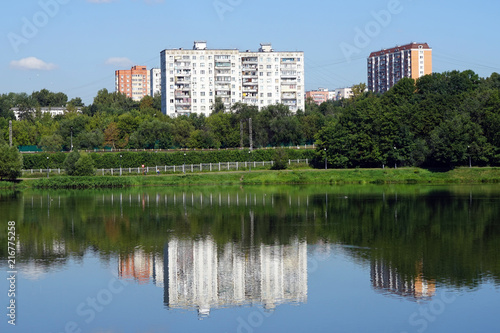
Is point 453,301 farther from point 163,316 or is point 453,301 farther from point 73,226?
point 73,226

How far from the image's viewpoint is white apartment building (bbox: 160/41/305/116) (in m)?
117

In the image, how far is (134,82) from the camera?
196250 millimetres

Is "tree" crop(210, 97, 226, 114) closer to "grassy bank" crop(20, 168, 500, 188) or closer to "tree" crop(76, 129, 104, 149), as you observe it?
"tree" crop(76, 129, 104, 149)

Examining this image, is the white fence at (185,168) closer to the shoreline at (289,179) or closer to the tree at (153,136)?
the shoreline at (289,179)

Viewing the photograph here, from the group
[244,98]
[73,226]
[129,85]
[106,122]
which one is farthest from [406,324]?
[129,85]

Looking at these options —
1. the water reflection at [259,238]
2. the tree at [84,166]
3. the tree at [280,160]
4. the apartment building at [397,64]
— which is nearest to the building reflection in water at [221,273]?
the water reflection at [259,238]

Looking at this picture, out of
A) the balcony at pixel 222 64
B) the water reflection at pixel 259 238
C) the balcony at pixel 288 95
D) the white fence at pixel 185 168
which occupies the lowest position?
the water reflection at pixel 259 238

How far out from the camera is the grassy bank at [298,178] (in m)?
63.0

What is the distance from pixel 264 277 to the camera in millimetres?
22016

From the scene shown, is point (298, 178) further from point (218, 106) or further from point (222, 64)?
point (222, 64)

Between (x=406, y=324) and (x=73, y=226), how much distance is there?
74.8ft

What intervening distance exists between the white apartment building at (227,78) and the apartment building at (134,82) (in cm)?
7660

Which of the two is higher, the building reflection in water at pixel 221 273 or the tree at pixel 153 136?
the tree at pixel 153 136

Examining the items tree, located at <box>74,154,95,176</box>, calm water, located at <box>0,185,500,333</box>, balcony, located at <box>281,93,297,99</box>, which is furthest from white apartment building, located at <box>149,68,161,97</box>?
calm water, located at <box>0,185,500,333</box>
